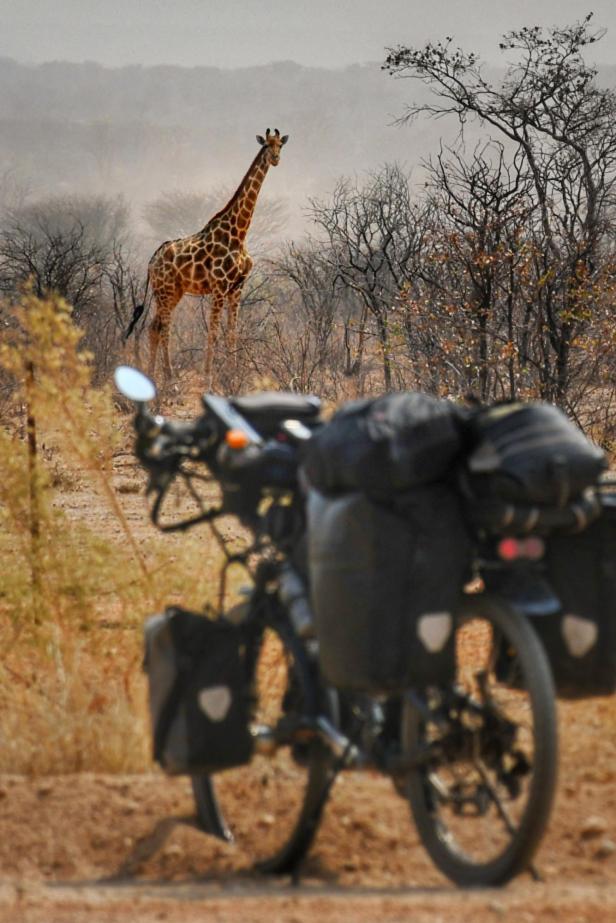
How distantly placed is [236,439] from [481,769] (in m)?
0.91

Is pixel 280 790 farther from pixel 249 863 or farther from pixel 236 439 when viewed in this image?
pixel 236 439

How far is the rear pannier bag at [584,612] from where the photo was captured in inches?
119

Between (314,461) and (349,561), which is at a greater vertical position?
(314,461)

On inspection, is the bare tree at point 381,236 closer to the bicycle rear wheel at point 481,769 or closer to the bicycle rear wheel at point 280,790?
the bicycle rear wheel at point 280,790

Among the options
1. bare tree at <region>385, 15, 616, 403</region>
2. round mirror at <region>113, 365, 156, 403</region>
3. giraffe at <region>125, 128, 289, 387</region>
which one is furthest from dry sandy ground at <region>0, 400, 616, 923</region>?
giraffe at <region>125, 128, 289, 387</region>

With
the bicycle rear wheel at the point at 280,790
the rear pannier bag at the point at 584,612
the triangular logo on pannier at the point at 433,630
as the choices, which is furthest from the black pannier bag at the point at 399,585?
the bicycle rear wheel at the point at 280,790

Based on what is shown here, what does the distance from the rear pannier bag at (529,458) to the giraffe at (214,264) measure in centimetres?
1356

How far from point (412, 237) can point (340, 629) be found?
1550 centimetres

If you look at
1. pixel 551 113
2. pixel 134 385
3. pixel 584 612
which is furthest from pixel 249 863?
pixel 551 113

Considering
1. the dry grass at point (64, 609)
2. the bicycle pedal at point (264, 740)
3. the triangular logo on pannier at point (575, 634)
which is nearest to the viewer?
the triangular logo on pannier at point (575, 634)

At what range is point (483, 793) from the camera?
304cm

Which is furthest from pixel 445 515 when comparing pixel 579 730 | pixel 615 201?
pixel 615 201

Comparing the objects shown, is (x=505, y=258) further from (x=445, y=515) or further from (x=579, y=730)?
(x=445, y=515)

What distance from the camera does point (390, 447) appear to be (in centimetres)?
288
